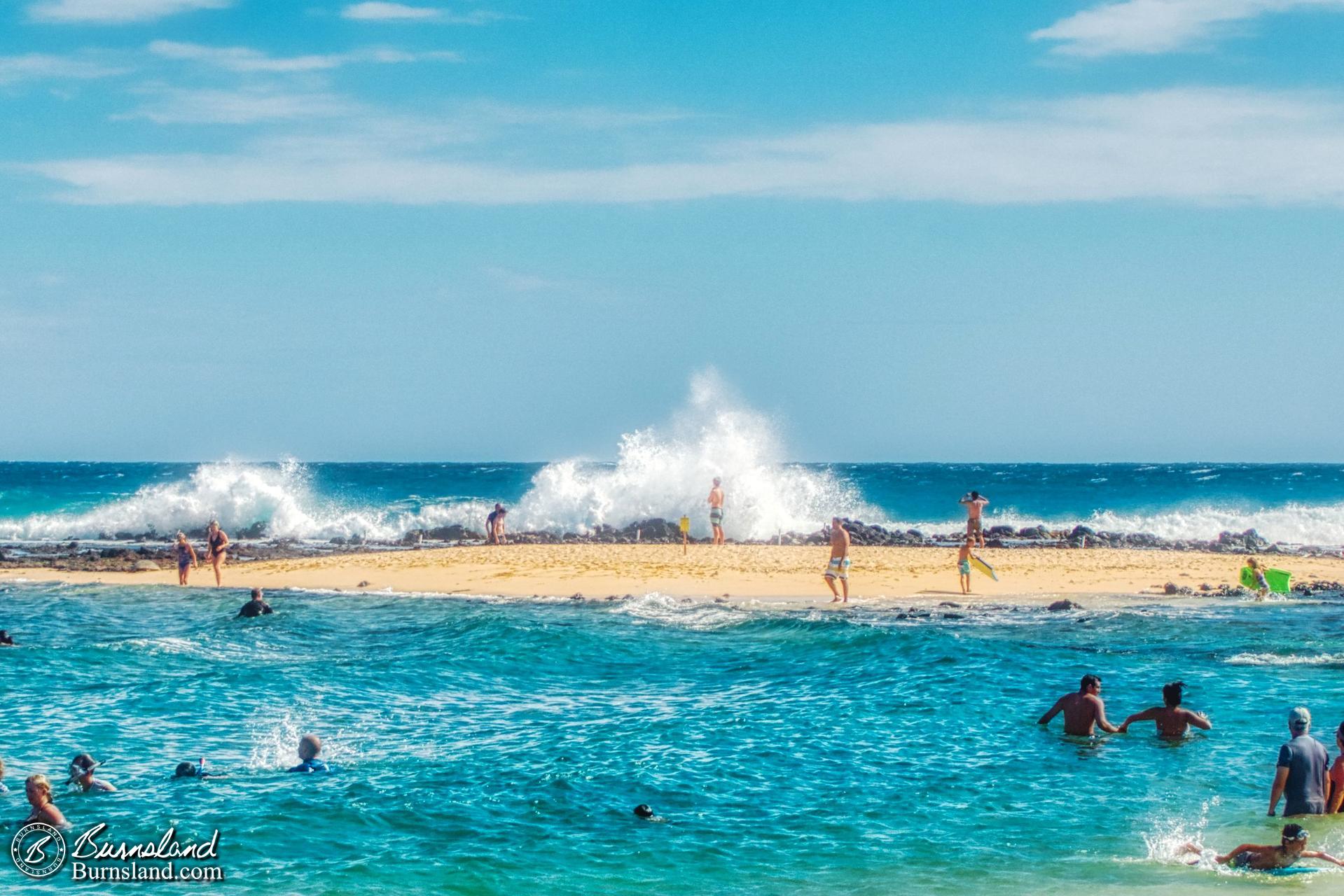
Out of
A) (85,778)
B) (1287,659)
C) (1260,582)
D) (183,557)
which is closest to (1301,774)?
(1287,659)

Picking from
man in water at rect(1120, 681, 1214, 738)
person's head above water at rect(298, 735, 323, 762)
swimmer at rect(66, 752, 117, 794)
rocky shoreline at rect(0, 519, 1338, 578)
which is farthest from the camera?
rocky shoreline at rect(0, 519, 1338, 578)

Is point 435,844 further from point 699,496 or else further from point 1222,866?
point 699,496

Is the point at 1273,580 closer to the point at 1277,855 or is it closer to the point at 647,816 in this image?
the point at 1277,855

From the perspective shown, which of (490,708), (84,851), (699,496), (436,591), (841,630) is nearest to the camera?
(84,851)

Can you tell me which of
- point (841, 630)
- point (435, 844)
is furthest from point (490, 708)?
point (841, 630)

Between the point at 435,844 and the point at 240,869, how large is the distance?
171 cm

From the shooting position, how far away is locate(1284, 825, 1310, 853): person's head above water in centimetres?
1048

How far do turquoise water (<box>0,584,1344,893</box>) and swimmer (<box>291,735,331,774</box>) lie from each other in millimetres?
365

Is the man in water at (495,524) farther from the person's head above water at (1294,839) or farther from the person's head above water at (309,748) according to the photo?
the person's head above water at (1294,839)

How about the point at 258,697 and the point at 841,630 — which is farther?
the point at 841,630

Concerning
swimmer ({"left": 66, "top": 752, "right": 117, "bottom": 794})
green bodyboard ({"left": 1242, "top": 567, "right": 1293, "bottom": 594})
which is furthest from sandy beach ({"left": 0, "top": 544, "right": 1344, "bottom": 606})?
swimmer ({"left": 66, "top": 752, "right": 117, "bottom": 794})

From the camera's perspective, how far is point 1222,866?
10773 mm

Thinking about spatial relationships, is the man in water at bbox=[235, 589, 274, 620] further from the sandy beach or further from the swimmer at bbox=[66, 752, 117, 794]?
the swimmer at bbox=[66, 752, 117, 794]

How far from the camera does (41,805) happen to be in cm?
1174
